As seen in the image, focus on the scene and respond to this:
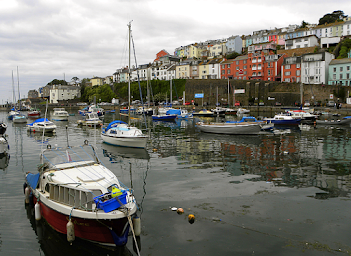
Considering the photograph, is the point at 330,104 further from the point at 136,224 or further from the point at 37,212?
the point at 37,212

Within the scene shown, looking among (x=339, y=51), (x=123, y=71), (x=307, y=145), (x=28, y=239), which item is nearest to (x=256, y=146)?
(x=307, y=145)

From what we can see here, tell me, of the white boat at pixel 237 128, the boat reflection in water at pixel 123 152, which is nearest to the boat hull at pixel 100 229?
the boat reflection in water at pixel 123 152

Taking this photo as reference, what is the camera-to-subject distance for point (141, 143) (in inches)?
954

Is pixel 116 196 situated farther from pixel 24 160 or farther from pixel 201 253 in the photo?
pixel 24 160

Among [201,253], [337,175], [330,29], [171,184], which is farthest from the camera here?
[330,29]

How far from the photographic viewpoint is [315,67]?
2975 inches

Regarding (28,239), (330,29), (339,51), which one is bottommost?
(28,239)

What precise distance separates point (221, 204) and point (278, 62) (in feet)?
270

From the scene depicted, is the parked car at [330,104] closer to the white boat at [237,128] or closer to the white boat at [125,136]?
the white boat at [237,128]

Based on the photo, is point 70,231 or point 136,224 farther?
point 136,224

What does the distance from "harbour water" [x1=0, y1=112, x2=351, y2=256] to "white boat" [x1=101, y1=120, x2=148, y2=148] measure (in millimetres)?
2042

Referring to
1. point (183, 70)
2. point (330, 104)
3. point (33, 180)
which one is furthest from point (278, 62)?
point (33, 180)

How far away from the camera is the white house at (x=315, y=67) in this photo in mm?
74750

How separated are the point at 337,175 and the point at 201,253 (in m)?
11.6
